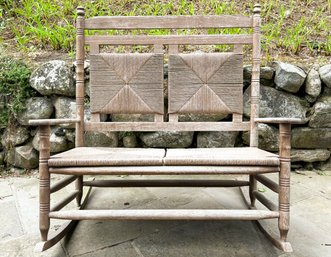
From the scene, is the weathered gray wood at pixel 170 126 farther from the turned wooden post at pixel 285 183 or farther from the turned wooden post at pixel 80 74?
the turned wooden post at pixel 285 183

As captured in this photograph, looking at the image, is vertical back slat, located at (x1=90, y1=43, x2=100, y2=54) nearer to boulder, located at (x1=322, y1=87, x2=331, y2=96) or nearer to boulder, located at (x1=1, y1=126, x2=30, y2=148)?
boulder, located at (x1=1, y1=126, x2=30, y2=148)

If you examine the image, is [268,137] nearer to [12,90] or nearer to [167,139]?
[167,139]

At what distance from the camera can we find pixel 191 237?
1.38m

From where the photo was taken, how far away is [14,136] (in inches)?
87.9

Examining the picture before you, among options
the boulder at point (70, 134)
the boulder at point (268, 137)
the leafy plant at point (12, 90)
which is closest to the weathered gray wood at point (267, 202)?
the boulder at point (268, 137)

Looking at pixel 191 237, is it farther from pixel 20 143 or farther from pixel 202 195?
pixel 20 143

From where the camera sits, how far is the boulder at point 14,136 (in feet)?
7.32

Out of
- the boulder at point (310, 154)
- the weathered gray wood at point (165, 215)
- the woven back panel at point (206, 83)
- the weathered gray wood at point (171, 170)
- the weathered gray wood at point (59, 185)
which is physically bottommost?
the weathered gray wood at point (165, 215)

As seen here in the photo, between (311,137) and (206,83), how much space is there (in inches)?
43.0

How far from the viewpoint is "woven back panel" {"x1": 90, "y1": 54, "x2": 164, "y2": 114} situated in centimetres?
168

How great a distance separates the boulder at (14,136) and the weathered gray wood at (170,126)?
91 centimetres

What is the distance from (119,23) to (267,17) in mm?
1782

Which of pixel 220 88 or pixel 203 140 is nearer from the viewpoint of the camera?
pixel 220 88

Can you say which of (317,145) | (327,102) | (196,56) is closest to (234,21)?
(196,56)
